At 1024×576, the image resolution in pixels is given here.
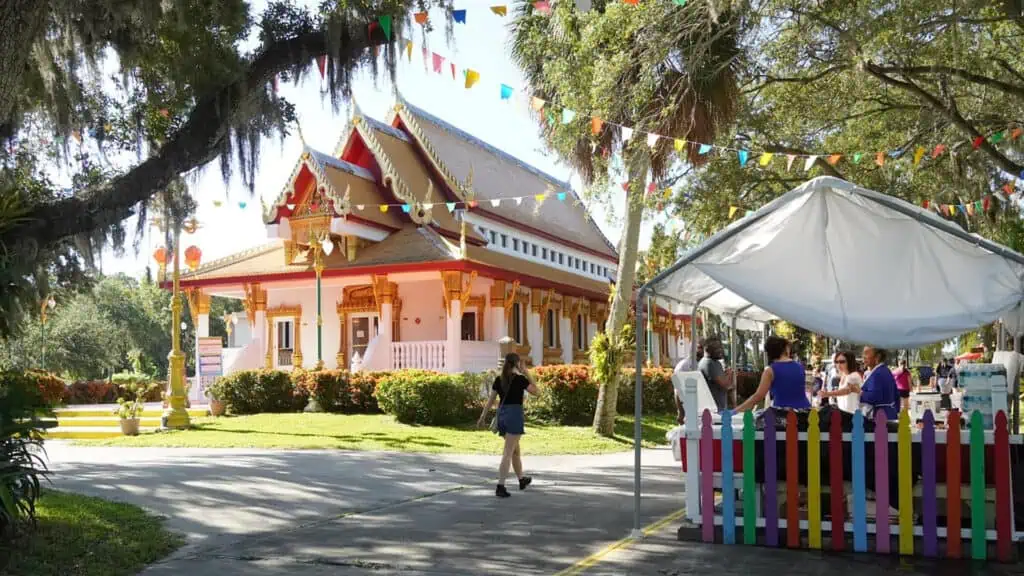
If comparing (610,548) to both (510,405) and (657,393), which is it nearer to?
(510,405)

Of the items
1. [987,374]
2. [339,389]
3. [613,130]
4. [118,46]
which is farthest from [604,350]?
[118,46]

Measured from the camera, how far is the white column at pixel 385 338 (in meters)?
25.6

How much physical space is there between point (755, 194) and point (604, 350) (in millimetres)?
8423

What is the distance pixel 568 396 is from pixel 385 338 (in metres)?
7.77

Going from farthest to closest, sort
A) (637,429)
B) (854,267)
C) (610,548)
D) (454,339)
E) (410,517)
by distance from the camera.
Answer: (454,339) < (410,517) < (854,267) < (637,429) < (610,548)

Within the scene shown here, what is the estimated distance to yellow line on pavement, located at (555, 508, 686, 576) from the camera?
6266 millimetres

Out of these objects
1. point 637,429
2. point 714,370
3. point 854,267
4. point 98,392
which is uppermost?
point 854,267

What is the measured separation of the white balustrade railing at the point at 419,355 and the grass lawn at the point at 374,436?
4481 mm

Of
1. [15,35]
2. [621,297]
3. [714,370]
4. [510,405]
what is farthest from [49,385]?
[15,35]

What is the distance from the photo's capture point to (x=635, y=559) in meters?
6.59

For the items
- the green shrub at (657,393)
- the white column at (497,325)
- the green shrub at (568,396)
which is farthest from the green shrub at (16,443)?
the white column at (497,325)

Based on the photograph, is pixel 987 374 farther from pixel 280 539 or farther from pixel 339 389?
pixel 339 389

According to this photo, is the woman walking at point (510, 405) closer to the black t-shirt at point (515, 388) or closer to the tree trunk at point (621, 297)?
the black t-shirt at point (515, 388)

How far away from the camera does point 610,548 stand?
22.9 ft
